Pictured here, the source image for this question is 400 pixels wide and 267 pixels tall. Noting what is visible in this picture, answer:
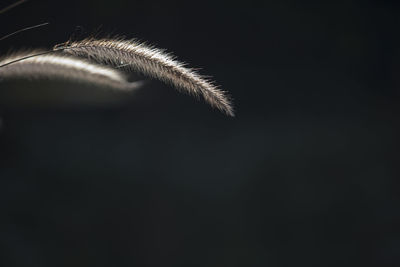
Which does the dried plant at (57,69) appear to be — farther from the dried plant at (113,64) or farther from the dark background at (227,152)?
the dark background at (227,152)

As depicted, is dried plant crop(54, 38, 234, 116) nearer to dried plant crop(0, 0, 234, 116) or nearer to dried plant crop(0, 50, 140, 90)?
dried plant crop(0, 0, 234, 116)

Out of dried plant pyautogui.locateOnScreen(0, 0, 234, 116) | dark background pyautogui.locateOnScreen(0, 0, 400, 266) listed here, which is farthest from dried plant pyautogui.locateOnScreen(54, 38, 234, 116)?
dark background pyautogui.locateOnScreen(0, 0, 400, 266)

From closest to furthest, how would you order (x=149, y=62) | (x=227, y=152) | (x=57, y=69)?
(x=149, y=62) < (x=57, y=69) < (x=227, y=152)

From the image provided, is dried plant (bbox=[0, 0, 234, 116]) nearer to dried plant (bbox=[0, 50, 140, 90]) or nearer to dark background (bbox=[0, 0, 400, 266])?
dried plant (bbox=[0, 50, 140, 90])

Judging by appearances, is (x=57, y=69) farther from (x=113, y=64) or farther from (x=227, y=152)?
(x=227, y=152)

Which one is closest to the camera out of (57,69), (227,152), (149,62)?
(149,62)

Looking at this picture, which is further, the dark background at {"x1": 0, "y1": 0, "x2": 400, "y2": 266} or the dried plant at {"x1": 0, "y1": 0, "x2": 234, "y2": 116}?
the dark background at {"x1": 0, "y1": 0, "x2": 400, "y2": 266}

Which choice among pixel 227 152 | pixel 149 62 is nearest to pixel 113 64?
pixel 149 62

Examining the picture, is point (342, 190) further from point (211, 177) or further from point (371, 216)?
point (211, 177)
